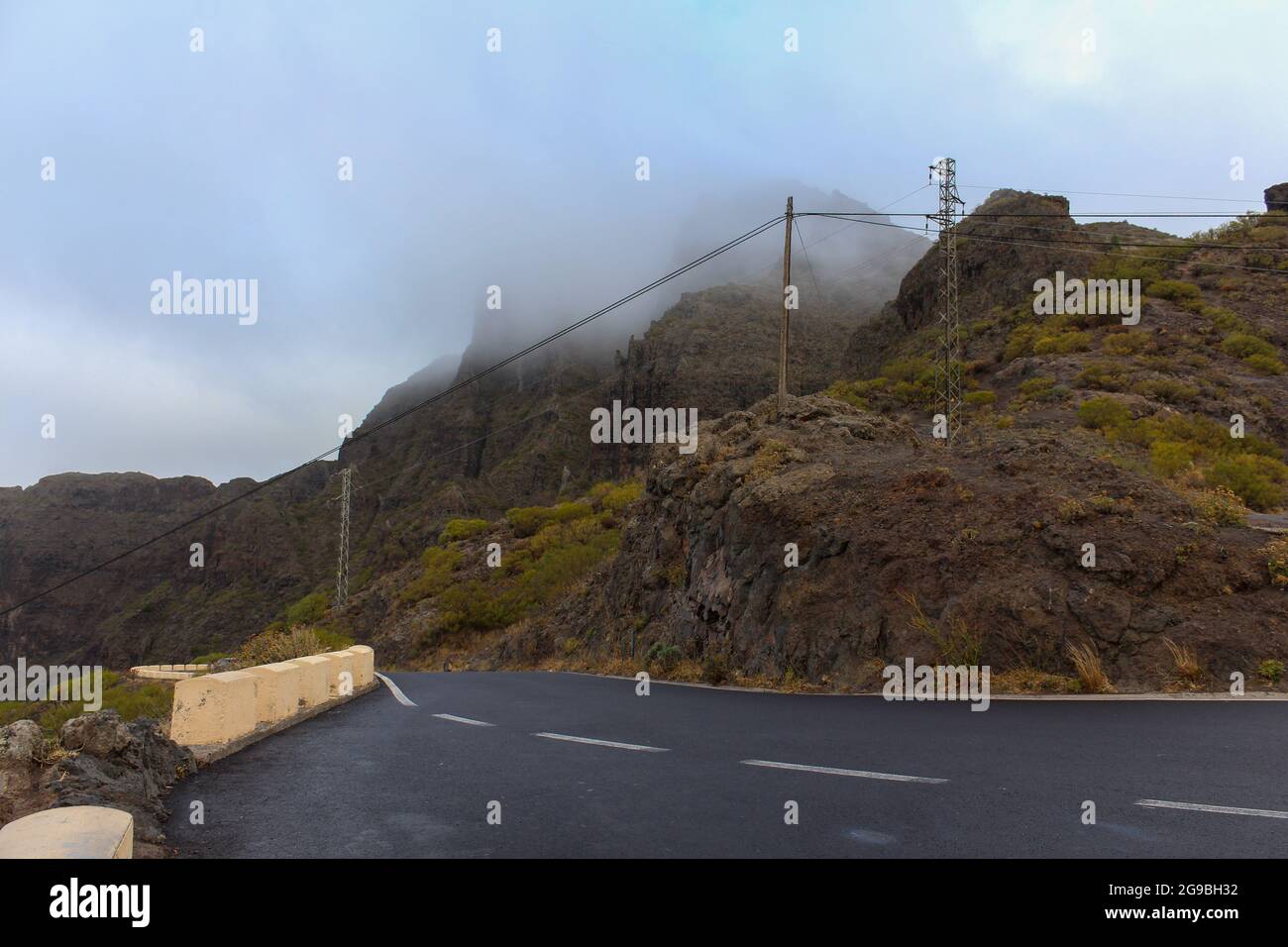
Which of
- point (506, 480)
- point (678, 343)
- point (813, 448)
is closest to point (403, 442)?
point (506, 480)

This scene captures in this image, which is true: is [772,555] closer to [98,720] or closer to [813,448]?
[813,448]

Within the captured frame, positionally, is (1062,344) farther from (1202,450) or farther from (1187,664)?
(1187,664)

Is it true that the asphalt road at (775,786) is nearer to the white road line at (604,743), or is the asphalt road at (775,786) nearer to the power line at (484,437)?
the white road line at (604,743)

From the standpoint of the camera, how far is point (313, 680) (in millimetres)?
12133

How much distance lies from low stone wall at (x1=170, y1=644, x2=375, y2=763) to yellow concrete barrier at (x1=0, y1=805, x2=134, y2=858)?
3326 mm

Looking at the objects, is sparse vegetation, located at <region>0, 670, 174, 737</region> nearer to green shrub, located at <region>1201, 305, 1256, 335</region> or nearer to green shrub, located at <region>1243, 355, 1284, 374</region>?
green shrub, located at <region>1243, 355, 1284, 374</region>

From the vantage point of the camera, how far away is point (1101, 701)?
9.70 m

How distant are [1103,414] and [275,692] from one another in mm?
29399

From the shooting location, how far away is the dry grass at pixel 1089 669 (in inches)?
407

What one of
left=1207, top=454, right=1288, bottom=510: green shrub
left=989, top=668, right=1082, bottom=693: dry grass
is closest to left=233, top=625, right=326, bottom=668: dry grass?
left=989, top=668, right=1082, bottom=693: dry grass

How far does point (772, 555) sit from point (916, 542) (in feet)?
9.67

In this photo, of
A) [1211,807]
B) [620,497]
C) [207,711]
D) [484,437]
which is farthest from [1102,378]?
[484,437]
